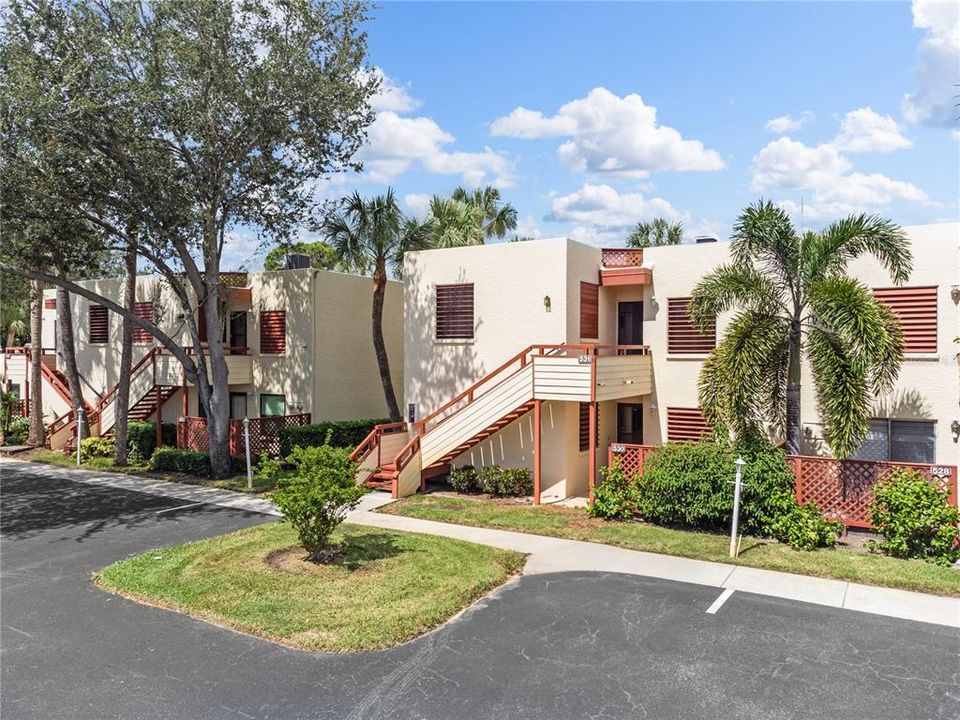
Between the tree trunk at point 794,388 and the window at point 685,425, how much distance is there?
346 centimetres

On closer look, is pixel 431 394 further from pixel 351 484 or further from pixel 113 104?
pixel 113 104

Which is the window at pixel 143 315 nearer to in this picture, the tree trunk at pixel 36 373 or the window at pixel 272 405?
the tree trunk at pixel 36 373

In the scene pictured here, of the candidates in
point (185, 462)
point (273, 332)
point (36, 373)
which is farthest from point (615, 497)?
point (36, 373)

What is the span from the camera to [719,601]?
986 centimetres

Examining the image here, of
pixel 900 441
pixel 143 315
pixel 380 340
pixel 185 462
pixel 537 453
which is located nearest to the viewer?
pixel 900 441

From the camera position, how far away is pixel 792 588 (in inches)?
408

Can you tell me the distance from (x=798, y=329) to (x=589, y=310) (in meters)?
5.76

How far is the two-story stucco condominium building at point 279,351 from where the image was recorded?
22906 millimetres

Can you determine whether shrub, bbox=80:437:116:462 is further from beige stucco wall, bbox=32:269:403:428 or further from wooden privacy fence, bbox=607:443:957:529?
wooden privacy fence, bbox=607:443:957:529

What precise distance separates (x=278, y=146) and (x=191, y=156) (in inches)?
88.6

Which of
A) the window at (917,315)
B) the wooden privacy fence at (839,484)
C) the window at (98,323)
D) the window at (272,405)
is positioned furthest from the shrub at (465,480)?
the window at (98,323)

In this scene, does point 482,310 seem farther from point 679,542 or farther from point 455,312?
point 679,542

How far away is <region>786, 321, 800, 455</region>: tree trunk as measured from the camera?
1374 centimetres

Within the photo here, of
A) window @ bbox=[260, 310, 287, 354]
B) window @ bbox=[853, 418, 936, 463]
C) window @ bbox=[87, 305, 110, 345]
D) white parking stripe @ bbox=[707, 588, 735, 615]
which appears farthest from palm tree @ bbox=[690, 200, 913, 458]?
window @ bbox=[87, 305, 110, 345]
